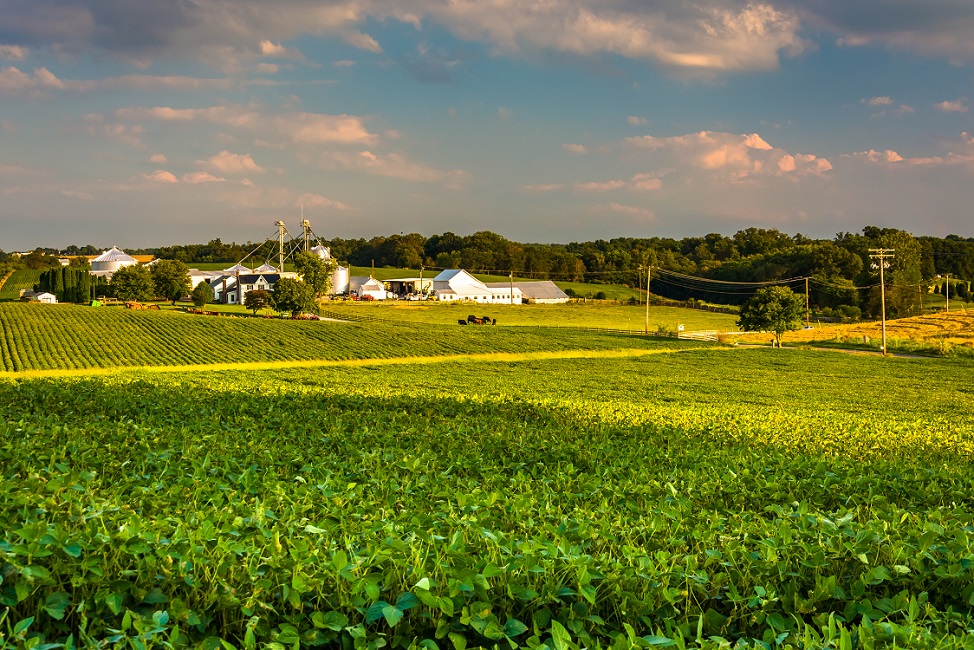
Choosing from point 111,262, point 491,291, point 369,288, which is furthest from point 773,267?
point 111,262

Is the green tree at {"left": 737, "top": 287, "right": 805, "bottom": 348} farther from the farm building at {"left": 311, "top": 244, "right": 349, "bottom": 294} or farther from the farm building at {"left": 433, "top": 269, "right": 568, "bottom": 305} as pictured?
the farm building at {"left": 311, "top": 244, "right": 349, "bottom": 294}

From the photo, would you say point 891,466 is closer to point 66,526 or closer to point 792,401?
point 66,526

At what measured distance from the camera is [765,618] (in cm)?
398

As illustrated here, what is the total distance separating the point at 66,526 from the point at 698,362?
52.2 metres

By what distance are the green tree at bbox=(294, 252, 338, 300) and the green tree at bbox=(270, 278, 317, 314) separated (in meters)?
33.5

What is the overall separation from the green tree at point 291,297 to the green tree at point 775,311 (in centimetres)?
5652

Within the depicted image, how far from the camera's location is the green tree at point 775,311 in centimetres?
7044

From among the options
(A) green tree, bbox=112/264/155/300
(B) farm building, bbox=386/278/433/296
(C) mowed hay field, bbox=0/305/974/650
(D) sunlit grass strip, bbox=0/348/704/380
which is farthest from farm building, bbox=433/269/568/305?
(C) mowed hay field, bbox=0/305/974/650

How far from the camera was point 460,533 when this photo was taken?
4430 millimetres

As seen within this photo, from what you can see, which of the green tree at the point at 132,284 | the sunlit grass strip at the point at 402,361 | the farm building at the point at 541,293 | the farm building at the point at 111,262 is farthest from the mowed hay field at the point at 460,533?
the farm building at the point at 111,262

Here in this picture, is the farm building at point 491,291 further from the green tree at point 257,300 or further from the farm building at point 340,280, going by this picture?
the green tree at point 257,300

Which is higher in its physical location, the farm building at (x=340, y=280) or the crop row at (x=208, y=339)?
the farm building at (x=340, y=280)

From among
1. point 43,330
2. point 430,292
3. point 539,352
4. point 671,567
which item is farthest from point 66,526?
point 430,292

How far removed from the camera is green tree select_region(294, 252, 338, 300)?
13500cm
